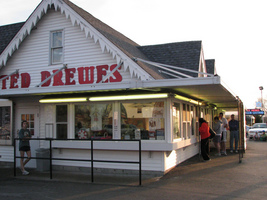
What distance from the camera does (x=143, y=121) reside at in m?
10.3

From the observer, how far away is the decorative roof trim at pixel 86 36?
10.5 m

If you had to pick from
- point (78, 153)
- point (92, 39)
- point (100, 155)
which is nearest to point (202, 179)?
point (100, 155)

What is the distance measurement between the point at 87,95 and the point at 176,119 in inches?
131

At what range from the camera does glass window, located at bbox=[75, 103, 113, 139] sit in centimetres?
1073

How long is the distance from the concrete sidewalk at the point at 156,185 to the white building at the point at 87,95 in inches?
37.6

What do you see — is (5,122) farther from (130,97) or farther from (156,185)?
(156,185)

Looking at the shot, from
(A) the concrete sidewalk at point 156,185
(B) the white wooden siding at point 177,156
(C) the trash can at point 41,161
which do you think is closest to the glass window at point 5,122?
(A) the concrete sidewalk at point 156,185

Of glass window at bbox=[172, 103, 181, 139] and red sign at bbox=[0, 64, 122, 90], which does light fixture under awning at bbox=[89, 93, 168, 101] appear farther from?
Answer: glass window at bbox=[172, 103, 181, 139]

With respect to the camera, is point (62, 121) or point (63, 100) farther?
point (62, 121)

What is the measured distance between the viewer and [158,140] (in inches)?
A: 390

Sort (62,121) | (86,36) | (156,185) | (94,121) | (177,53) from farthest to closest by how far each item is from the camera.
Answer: (177,53) < (62,121) < (86,36) < (94,121) < (156,185)

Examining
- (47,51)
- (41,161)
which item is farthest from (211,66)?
(41,161)

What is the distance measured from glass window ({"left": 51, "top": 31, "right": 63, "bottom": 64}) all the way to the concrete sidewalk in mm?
4483

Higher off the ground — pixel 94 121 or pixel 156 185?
pixel 94 121
